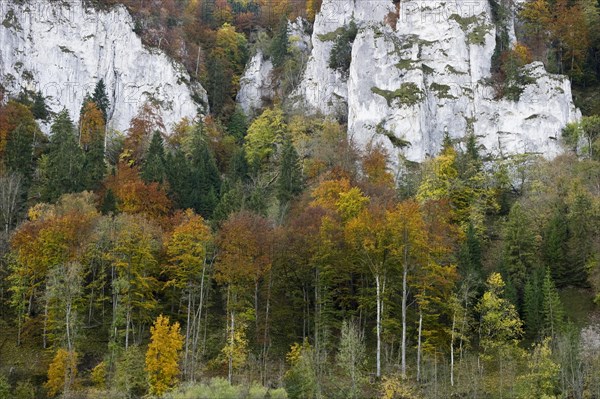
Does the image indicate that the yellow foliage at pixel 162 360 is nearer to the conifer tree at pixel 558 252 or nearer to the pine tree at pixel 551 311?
the pine tree at pixel 551 311

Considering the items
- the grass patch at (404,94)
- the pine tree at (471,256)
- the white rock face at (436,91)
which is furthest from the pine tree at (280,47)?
the pine tree at (471,256)

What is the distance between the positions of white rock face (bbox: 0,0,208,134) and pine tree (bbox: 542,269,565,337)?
52901 mm

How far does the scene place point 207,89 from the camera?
87750 mm

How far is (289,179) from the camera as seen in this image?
198 ft

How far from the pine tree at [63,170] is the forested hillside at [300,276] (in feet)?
0.74

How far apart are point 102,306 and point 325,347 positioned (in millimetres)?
16230

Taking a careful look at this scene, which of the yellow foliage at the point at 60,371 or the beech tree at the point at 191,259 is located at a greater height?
the beech tree at the point at 191,259

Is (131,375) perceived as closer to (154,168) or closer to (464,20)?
(154,168)

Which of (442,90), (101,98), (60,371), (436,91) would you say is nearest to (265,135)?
(436,91)

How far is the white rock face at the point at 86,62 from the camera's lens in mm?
78438

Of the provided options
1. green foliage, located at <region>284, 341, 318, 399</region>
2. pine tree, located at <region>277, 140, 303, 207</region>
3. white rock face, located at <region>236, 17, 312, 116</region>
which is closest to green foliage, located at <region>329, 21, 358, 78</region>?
white rock face, located at <region>236, 17, 312, 116</region>

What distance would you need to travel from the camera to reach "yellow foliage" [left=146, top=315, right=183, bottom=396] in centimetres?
3444

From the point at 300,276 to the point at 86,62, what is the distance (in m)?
54.0

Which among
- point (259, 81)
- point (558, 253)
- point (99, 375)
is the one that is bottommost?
point (99, 375)
